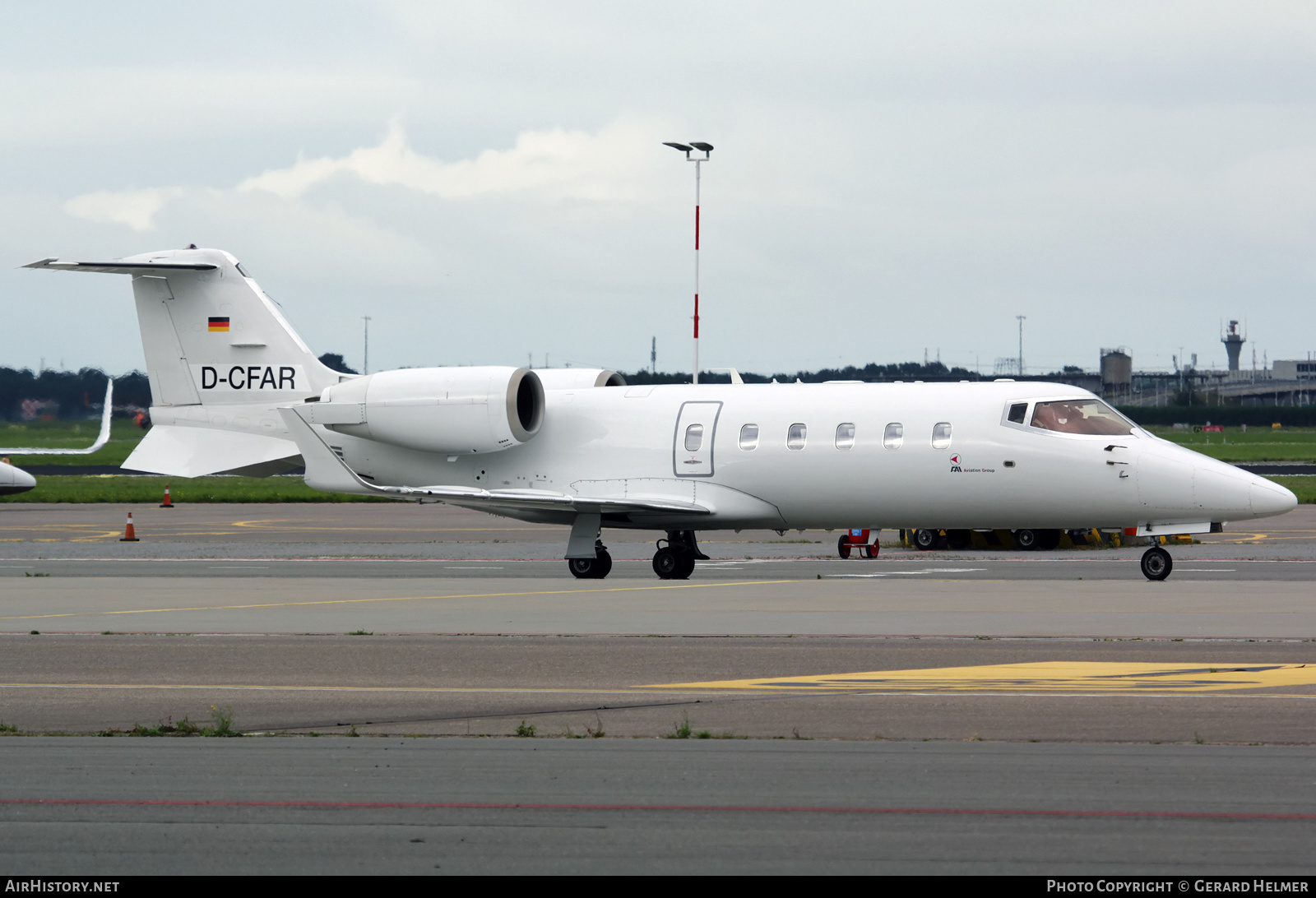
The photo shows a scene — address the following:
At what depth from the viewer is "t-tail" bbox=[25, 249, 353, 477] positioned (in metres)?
28.8

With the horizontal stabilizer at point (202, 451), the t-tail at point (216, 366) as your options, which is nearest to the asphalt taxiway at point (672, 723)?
the horizontal stabilizer at point (202, 451)

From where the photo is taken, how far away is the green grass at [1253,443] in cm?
8231

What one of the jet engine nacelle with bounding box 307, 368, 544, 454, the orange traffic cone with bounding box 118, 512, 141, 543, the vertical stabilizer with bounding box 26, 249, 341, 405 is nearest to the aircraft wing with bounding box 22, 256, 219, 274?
the vertical stabilizer with bounding box 26, 249, 341, 405

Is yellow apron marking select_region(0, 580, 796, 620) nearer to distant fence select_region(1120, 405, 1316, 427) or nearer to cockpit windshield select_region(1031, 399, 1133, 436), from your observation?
cockpit windshield select_region(1031, 399, 1133, 436)

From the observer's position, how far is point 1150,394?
497 feet

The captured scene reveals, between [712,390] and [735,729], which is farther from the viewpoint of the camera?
[712,390]

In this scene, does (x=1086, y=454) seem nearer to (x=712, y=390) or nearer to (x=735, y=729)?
(x=712, y=390)

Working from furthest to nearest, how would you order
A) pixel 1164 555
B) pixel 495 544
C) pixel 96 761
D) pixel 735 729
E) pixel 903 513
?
1. pixel 495 544
2. pixel 903 513
3. pixel 1164 555
4. pixel 735 729
5. pixel 96 761

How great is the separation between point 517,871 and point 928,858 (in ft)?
6.46

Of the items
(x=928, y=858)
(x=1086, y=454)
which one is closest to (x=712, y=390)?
(x=1086, y=454)

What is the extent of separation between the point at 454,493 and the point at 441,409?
2.26m

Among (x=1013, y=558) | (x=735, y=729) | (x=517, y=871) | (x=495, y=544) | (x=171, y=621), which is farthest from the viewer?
(x=495, y=544)

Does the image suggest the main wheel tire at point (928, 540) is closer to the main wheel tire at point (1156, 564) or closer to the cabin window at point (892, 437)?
the cabin window at point (892, 437)

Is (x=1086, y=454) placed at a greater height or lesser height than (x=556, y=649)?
greater
